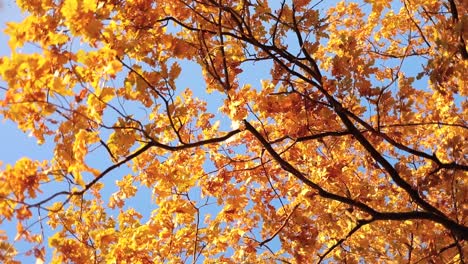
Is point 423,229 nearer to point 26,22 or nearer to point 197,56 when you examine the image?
point 197,56

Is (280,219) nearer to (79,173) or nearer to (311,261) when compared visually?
(311,261)

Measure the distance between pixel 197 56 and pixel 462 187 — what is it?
281cm

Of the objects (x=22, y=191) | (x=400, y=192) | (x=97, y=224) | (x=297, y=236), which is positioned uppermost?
→ (x=400, y=192)

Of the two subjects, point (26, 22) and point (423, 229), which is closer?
point (26, 22)

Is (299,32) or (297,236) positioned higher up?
(299,32)

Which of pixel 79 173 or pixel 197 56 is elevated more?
pixel 197 56

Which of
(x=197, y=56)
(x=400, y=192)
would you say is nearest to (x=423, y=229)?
(x=400, y=192)

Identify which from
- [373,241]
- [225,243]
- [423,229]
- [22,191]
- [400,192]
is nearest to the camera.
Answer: [22,191]

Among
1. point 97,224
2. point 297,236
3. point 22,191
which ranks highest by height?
point 97,224

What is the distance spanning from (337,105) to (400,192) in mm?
3096

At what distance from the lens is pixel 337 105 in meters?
3.76

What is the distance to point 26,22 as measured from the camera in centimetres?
289

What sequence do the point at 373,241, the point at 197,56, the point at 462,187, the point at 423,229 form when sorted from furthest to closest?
the point at 373,241 < the point at 423,229 < the point at 462,187 < the point at 197,56

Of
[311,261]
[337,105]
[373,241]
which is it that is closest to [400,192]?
[373,241]
